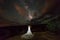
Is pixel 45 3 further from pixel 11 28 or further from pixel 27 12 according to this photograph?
pixel 11 28

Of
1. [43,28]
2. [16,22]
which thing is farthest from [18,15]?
[43,28]

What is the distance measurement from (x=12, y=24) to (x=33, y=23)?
0.10 m

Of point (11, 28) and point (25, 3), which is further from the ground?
point (25, 3)

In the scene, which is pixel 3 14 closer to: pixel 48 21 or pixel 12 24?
pixel 12 24

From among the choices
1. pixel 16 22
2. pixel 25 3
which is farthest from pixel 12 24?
pixel 25 3

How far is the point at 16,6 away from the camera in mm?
616

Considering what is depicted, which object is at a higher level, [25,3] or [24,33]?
[25,3]

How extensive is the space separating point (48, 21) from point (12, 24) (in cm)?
18

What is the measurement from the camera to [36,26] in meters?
0.60

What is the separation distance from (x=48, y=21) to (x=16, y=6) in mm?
182

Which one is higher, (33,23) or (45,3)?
(45,3)

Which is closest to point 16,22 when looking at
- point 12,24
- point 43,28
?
Result: point 12,24

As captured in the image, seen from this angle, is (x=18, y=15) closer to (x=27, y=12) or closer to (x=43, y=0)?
(x=27, y=12)

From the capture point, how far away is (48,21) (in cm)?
61
